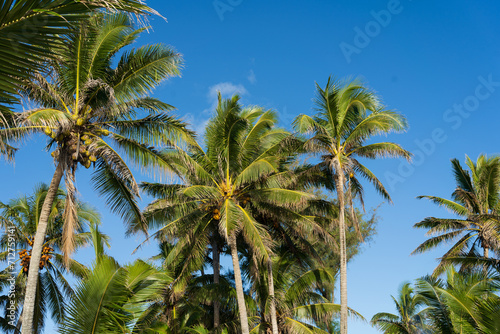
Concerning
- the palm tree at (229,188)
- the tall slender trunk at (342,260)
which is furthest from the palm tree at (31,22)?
the tall slender trunk at (342,260)

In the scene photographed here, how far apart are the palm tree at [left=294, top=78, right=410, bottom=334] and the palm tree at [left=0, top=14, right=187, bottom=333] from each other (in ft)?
26.0

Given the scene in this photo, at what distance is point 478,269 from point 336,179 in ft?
22.3

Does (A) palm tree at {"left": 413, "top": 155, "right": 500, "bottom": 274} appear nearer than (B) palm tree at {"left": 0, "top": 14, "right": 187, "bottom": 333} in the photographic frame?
No

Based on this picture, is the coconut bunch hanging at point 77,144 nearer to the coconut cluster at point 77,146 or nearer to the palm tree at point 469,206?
the coconut cluster at point 77,146

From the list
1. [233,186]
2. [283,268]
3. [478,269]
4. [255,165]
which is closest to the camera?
[255,165]

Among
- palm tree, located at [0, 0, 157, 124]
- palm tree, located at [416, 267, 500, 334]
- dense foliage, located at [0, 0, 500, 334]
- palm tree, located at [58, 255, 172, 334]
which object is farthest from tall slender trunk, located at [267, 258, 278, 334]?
palm tree, located at [0, 0, 157, 124]

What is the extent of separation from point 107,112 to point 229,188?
24.1ft

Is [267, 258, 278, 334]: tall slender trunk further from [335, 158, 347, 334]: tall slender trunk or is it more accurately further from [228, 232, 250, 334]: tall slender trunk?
[335, 158, 347, 334]: tall slender trunk

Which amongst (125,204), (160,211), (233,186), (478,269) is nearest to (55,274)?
(160,211)

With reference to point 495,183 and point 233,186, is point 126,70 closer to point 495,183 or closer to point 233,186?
point 233,186

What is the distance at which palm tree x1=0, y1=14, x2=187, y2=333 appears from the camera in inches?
431

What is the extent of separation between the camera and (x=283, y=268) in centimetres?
2075

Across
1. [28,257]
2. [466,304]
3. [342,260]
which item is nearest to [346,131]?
[342,260]

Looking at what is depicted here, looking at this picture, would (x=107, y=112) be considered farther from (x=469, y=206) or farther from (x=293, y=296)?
(x=469, y=206)
